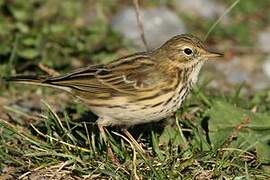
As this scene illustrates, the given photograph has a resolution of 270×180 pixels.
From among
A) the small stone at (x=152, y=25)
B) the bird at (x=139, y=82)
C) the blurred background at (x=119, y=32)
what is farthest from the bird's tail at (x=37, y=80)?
the small stone at (x=152, y=25)

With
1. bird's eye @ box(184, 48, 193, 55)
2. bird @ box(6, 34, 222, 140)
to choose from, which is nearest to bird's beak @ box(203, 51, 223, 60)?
bird @ box(6, 34, 222, 140)

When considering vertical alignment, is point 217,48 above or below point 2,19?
above

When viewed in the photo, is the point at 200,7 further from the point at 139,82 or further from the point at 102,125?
the point at 102,125

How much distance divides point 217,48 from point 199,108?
10.8ft

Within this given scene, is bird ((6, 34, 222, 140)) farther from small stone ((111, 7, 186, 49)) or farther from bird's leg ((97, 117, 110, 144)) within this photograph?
small stone ((111, 7, 186, 49))

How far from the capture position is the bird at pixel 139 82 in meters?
6.28

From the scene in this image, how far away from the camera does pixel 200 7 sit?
1123cm

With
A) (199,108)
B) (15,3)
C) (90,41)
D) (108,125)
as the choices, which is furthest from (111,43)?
(108,125)

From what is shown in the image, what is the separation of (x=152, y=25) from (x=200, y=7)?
37.6 inches

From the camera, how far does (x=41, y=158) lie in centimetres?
609

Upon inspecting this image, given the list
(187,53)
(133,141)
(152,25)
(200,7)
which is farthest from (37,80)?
(200,7)

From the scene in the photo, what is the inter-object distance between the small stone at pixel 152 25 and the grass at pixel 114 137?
150 centimetres

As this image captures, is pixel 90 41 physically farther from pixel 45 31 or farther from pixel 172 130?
pixel 172 130

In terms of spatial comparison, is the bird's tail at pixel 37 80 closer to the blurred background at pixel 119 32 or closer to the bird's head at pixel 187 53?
the bird's head at pixel 187 53
